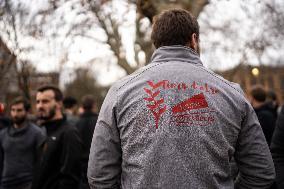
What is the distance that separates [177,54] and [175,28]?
16 cm

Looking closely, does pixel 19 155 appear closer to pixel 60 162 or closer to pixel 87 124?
pixel 87 124

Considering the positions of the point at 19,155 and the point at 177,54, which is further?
the point at 19,155

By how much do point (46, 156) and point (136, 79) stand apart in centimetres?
273

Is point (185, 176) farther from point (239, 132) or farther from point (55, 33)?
point (55, 33)

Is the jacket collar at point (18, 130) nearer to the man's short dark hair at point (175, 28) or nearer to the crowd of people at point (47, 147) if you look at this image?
the crowd of people at point (47, 147)

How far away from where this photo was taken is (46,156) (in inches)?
211

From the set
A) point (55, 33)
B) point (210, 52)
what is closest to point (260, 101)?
point (55, 33)

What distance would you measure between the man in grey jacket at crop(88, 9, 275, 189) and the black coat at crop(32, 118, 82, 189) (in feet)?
7.41

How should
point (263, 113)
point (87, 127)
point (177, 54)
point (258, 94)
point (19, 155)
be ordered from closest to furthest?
point (177, 54)
point (263, 113)
point (19, 155)
point (258, 94)
point (87, 127)

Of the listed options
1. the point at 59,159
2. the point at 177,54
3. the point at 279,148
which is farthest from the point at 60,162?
the point at 177,54

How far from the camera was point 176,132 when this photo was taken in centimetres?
276

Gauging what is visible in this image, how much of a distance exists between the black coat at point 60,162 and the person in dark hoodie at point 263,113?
9.39 ft

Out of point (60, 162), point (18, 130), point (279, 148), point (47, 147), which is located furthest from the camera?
point (18, 130)

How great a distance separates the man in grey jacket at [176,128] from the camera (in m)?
2.75
